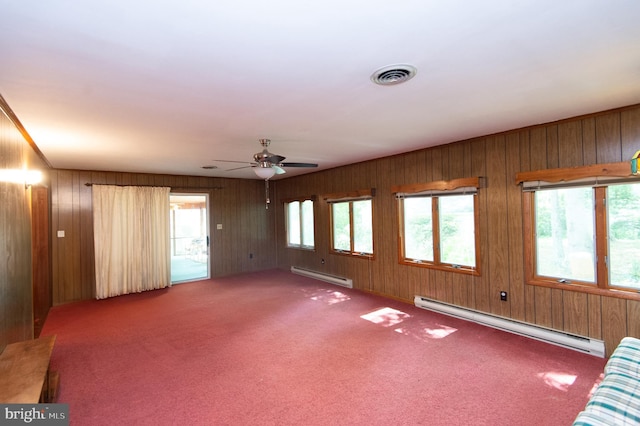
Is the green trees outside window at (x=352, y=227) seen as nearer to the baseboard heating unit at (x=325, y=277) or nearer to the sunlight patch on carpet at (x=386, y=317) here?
the baseboard heating unit at (x=325, y=277)

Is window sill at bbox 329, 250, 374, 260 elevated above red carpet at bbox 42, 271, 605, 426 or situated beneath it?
elevated above

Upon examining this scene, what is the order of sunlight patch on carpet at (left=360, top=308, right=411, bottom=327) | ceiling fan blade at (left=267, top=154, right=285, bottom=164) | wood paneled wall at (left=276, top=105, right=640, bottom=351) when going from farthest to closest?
sunlight patch on carpet at (left=360, top=308, right=411, bottom=327), ceiling fan blade at (left=267, top=154, right=285, bottom=164), wood paneled wall at (left=276, top=105, right=640, bottom=351)

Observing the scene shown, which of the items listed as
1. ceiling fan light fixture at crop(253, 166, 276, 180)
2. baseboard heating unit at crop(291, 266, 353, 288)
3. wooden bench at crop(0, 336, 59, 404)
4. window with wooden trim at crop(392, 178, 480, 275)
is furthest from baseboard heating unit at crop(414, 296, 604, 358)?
wooden bench at crop(0, 336, 59, 404)

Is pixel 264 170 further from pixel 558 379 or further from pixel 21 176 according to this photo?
pixel 558 379

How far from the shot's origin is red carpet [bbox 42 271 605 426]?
2334 millimetres

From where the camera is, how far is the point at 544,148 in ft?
11.3

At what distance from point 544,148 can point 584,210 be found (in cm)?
76

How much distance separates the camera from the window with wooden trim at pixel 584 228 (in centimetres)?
296

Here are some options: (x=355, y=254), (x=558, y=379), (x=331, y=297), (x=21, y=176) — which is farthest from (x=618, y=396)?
(x=21, y=176)

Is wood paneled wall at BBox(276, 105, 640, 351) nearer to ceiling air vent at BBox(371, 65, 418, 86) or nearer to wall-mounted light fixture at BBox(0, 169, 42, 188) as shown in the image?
ceiling air vent at BBox(371, 65, 418, 86)

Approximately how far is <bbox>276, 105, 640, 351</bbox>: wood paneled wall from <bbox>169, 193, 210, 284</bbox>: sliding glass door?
3.56 meters

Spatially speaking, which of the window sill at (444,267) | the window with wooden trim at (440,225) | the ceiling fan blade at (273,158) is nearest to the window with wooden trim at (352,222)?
the window with wooden trim at (440,225)

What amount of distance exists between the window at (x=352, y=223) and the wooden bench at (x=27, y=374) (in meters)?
4.45

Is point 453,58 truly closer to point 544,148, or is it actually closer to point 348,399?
point 544,148
